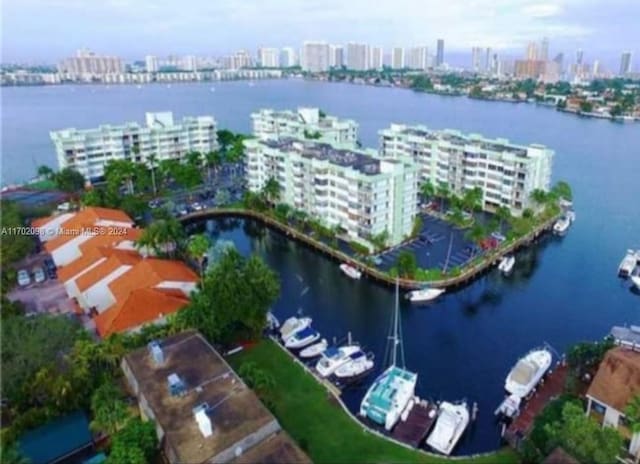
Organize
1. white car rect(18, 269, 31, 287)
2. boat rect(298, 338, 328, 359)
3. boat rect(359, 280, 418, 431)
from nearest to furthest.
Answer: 1. boat rect(359, 280, 418, 431)
2. boat rect(298, 338, 328, 359)
3. white car rect(18, 269, 31, 287)

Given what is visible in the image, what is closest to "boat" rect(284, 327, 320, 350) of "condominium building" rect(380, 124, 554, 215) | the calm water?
the calm water

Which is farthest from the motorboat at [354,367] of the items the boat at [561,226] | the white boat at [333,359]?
the boat at [561,226]

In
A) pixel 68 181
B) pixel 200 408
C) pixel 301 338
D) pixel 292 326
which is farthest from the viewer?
pixel 68 181

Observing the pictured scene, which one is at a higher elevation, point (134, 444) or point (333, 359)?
point (134, 444)

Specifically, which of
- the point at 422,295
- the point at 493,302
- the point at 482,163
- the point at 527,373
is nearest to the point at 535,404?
the point at 527,373

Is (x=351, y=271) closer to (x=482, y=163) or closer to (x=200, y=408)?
(x=200, y=408)

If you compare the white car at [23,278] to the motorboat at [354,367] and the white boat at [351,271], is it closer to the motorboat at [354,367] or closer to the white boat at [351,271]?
the white boat at [351,271]

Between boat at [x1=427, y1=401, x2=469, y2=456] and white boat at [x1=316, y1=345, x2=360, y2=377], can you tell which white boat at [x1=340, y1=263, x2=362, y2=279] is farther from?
boat at [x1=427, y1=401, x2=469, y2=456]
